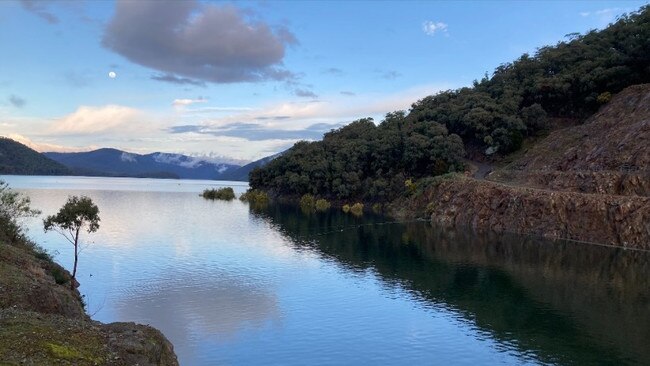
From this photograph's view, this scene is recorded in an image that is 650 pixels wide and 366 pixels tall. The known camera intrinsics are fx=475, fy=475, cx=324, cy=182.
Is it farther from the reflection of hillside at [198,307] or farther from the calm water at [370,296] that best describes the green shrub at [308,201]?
the reflection of hillside at [198,307]

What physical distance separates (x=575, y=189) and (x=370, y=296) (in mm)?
64874

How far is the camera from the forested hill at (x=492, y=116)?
13875 cm

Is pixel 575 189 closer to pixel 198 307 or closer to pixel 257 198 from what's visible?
pixel 198 307

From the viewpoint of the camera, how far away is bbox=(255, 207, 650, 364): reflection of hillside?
3894 cm

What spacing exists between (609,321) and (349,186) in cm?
12369

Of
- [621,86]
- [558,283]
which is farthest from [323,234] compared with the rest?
[621,86]

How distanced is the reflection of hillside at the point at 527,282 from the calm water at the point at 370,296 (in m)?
0.20

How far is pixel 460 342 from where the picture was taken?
3853cm

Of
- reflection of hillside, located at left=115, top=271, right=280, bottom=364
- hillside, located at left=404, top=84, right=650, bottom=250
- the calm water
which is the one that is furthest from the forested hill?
reflection of hillside, located at left=115, top=271, right=280, bottom=364

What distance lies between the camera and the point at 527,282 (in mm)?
59281

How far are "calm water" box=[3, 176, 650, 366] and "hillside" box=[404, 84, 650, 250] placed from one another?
7.37 metres

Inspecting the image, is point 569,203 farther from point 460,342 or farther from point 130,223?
point 130,223

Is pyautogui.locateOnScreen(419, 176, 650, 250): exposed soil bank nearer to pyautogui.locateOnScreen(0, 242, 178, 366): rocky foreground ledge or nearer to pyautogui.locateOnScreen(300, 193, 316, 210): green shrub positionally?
pyautogui.locateOnScreen(300, 193, 316, 210): green shrub

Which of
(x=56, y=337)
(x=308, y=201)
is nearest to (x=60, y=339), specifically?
(x=56, y=337)
